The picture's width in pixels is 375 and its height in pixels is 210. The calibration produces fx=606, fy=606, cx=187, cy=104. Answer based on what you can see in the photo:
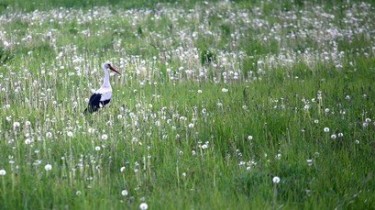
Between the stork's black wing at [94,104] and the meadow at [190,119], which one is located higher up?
the stork's black wing at [94,104]

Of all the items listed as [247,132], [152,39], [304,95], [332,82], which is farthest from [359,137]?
[152,39]

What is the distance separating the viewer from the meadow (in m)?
5.16

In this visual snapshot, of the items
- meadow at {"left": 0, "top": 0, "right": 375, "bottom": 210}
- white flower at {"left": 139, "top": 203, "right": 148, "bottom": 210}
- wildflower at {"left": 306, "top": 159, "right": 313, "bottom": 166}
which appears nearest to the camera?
white flower at {"left": 139, "top": 203, "right": 148, "bottom": 210}

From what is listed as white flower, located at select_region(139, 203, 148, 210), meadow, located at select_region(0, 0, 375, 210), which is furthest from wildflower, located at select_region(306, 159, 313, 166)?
white flower, located at select_region(139, 203, 148, 210)

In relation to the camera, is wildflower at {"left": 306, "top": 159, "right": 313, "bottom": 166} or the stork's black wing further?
the stork's black wing

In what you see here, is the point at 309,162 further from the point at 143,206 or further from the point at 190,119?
the point at 143,206

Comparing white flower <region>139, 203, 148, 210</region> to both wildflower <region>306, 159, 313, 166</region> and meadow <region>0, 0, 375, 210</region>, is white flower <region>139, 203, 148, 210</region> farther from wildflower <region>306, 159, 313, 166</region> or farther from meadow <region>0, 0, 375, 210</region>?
wildflower <region>306, 159, 313, 166</region>

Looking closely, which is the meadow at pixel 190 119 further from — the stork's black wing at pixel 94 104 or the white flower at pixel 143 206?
the stork's black wing at pixel 94 104

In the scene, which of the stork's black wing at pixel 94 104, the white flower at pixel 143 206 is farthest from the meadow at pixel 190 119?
the stork's black wing at pixel 94 104

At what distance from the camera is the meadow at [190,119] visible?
516 centimetres

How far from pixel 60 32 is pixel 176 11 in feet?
13.6

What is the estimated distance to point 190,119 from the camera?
7.30 metres

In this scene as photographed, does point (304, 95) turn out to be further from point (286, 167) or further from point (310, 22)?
point (310, 22)

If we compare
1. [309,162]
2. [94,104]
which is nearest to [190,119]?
[94,104]
